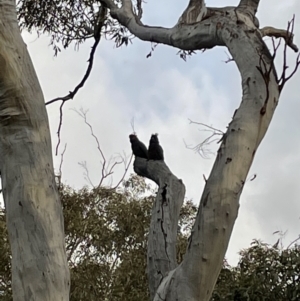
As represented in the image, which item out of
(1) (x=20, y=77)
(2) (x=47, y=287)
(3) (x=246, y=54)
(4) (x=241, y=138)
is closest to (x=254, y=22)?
(3) (x=246, y=54)

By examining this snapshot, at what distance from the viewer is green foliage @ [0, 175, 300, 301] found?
505 cm

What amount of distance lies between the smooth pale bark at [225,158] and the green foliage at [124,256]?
2534mm

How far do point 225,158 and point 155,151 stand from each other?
3.98ft

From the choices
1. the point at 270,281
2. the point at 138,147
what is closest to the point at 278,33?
the point at 138,147

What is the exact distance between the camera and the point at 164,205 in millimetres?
2775

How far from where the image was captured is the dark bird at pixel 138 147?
11.3ft

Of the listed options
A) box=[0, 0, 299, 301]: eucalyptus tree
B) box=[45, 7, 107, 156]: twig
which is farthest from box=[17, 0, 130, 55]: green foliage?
box=[0, 0, 299, 301]: eucalyptus tree

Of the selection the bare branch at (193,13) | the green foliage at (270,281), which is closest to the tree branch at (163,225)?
the bare branch at (193,13)

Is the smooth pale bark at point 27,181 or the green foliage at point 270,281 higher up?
the green foliage at point 270,281

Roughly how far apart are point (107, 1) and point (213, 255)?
9.07 ft

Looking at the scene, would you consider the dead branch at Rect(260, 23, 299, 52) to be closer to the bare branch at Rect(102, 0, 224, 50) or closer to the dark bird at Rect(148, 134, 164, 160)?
the bare branch at Rect(102, 0, 224, 50)

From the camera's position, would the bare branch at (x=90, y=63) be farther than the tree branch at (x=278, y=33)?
Yes

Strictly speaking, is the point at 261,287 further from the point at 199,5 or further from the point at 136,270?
the point at 199,5

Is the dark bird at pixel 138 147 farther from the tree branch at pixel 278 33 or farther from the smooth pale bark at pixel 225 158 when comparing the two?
the tree branch at pixel 278 33
